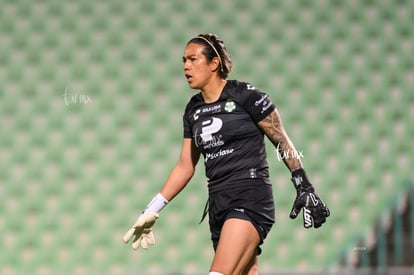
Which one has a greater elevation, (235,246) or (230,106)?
(230,106)

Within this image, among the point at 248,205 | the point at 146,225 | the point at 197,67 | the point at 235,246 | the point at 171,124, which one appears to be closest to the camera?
the point at 235,246

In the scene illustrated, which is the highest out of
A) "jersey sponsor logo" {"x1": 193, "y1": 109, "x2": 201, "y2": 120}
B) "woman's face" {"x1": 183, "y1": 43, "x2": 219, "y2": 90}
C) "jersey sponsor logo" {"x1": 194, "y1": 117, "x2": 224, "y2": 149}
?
"woman's face" {"x1": 183, "y1": 43, "x2": 219, "y2": 90}

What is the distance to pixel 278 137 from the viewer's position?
11.3ft

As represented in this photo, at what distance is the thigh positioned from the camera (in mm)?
3324

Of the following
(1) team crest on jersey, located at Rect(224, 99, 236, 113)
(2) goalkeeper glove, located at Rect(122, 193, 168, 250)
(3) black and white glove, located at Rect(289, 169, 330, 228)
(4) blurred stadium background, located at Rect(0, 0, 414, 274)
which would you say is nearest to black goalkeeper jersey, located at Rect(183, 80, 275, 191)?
(1) team crest on jersey, located at Rect(224, 99, 236, 113)

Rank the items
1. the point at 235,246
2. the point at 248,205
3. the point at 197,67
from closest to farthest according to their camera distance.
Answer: the point at 235,246 < the point at 248,205 < the point at 197,67

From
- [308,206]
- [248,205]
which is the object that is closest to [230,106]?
[248,205]

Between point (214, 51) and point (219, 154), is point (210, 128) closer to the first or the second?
point (219, 154)

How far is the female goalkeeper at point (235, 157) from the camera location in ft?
11.0

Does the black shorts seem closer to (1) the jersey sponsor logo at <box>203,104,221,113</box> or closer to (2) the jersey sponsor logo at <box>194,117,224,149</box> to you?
(2) the jersey sponsor logo at <box>194,117,224,149</box>

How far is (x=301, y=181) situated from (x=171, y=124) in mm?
3549

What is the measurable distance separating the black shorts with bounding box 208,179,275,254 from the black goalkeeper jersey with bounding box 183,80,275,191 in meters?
0.04

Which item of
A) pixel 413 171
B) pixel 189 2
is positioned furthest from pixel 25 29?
pixel 413 171

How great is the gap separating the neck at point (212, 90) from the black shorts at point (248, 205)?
0.39 m
